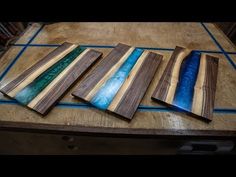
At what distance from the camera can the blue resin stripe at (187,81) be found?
1.08 meters

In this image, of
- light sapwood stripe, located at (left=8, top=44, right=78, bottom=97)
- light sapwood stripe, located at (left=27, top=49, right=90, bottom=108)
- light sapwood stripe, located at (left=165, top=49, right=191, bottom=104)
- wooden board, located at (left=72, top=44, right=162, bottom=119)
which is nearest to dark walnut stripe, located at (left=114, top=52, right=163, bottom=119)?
wooden board, located at (left=72, top=44, right=162, bottom=119)

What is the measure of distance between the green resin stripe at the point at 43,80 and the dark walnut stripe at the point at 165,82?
0.59 metres

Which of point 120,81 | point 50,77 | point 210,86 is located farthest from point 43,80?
point 210,86

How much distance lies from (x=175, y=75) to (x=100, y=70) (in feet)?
1.53

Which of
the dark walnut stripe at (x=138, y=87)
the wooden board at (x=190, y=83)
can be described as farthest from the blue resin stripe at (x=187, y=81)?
the dark walnut stripe at (x=138, y=87)

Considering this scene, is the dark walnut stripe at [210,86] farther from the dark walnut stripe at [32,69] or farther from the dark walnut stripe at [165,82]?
the dark walnut stripe at [32,69]

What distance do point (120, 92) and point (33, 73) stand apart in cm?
55

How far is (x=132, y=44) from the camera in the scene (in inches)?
63.6

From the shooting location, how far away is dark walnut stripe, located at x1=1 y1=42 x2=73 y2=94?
1.13 m

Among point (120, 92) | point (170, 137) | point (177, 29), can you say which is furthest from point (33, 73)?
point (177, 29)

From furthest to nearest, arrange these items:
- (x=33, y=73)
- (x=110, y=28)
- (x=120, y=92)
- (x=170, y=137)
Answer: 1. (x=110, y=28)
2. (x=33, y=73)
3. (x=120, y=92)
4. (x=170, y=137)

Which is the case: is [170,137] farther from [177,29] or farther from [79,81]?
[177,29]

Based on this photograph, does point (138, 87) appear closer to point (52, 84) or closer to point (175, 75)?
point (175, 75)

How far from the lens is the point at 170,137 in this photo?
983 mm
